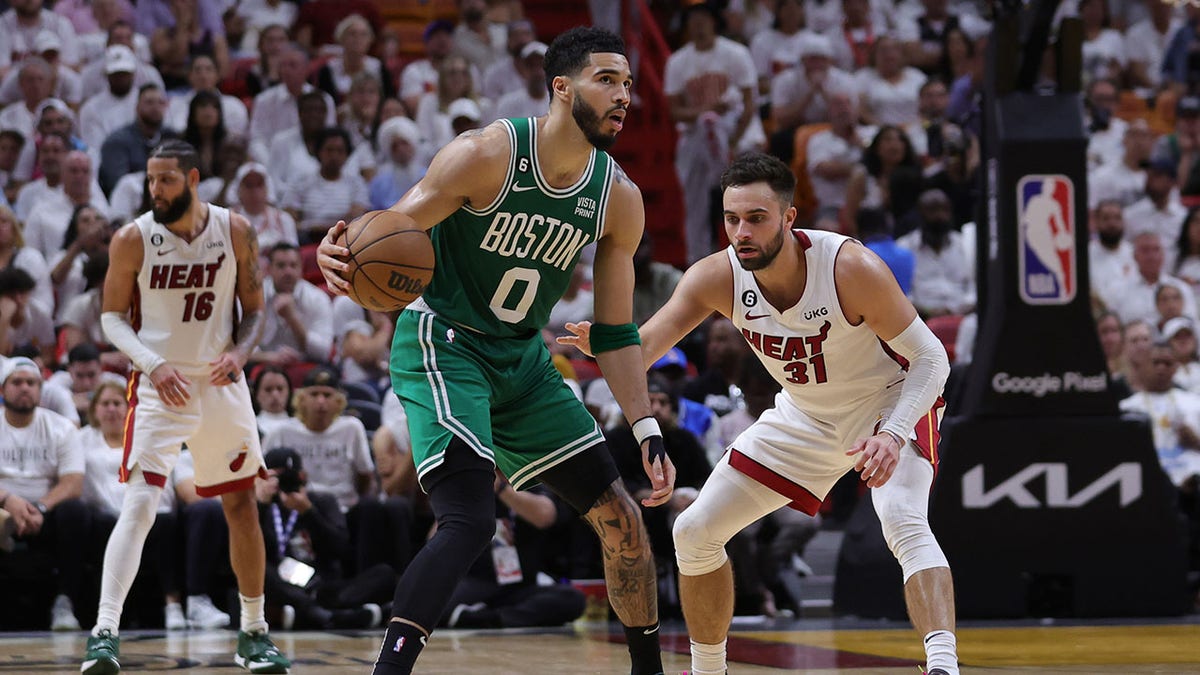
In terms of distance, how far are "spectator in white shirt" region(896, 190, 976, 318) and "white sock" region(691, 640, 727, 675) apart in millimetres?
7301

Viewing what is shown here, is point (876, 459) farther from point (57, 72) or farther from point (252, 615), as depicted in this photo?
point (57, 72)

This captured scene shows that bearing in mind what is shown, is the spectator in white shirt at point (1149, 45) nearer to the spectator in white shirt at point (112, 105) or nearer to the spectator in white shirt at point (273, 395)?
the spectator in white shirt at point (112, 105)

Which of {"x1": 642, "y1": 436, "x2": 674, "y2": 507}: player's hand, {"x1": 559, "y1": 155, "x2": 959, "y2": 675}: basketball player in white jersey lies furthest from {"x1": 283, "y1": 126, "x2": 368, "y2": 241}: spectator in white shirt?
{"x1": 642, "y1": 436, "x2": 674, "y2": 507}: player's hand

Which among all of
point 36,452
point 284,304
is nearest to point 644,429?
point 36,452

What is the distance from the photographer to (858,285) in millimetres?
5715

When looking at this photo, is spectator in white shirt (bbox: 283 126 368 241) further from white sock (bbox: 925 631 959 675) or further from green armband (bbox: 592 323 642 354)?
white sock (bbox: 925 631 959 675)

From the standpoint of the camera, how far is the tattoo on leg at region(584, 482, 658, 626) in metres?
5.53

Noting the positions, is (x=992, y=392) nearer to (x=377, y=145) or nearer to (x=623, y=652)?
(x=623, y=652)

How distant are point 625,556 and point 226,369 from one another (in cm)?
242

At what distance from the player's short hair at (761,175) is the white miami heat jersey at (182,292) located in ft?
9.15

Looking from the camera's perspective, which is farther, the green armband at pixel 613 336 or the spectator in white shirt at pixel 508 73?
the spectator in white shirt at pixel 508 73

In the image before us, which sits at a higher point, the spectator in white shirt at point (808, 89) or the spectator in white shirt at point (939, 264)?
the spectator in white shirt at point (808, 89)

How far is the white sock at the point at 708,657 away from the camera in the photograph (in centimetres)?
595

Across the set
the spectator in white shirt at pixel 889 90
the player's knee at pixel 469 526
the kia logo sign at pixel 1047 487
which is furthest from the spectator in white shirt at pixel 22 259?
the spectator in white shirt at pixel 889 90
